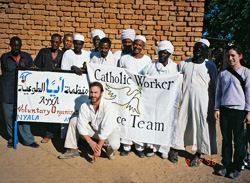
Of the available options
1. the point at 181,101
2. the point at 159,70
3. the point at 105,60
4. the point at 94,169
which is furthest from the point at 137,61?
the point at 94,169

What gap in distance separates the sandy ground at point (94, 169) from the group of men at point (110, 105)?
155mm

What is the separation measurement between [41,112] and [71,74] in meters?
0.92

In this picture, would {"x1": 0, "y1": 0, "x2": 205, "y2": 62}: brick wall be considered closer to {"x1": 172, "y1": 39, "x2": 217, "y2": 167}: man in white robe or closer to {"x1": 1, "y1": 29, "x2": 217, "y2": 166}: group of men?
{"x1": 1, "y1": 29, "x2": 217, "y2": 166}: group of men

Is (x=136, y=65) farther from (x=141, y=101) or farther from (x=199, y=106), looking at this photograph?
(x=199, y=106)

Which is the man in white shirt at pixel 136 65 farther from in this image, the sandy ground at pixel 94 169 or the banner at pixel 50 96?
the banner at pixel 50 96

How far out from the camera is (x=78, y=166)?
369cm

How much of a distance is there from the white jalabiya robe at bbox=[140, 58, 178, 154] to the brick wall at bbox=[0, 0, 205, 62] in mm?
1697

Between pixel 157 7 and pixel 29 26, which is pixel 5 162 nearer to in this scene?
pixel 29 26

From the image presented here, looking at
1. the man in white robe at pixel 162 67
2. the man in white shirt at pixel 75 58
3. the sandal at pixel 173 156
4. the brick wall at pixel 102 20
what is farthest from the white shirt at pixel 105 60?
the sandal at pixel 173 156

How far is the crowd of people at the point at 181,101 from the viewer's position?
3.44 meters

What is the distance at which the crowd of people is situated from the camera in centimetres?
344

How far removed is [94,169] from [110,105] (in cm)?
107

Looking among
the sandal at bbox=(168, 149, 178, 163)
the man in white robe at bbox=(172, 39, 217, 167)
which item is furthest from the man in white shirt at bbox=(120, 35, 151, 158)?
the man in white robe at bbox=(172, 39, 217, 167)

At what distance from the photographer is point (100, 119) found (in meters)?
3.85
